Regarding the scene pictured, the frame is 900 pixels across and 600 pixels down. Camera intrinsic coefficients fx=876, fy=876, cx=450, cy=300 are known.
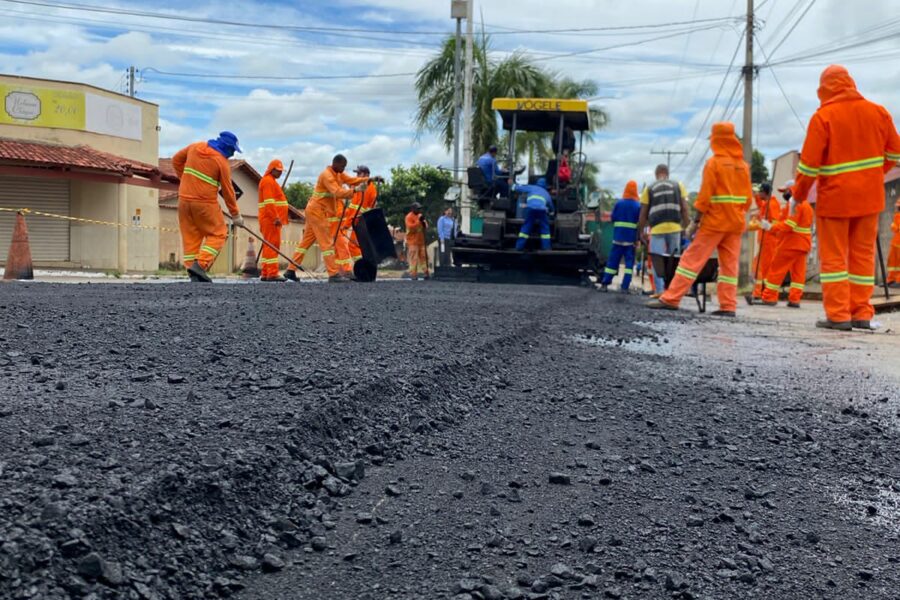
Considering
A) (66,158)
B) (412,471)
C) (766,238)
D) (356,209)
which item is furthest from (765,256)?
(66,158)

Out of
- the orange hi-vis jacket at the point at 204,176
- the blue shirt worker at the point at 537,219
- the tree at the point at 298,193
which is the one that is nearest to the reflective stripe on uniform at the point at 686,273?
the blue shirt worker at the point at 537,219

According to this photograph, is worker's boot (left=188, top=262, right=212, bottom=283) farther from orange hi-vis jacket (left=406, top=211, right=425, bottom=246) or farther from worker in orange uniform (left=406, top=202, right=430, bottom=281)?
orange hi-vis jacket (left=406, top=211, right=425, bottom=246)

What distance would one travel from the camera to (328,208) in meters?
11.4

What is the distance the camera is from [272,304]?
5.86 m

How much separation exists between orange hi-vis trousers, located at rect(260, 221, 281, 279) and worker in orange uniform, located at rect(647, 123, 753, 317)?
511 cm

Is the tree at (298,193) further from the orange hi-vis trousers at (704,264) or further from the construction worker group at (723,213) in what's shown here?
the orange hi-vis trousers at (704,264)

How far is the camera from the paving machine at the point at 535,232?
12625 millimetres

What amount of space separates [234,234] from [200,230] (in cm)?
1763

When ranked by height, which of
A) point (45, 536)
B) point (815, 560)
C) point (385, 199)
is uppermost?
point (385, 199)

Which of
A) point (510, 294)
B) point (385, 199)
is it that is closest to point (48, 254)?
point (385, 199)

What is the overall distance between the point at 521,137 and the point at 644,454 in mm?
14481

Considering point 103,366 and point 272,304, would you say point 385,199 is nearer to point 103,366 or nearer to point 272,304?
point 272,304

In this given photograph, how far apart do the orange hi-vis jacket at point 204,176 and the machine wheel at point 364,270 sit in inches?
68.8

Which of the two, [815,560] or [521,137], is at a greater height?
[521,137]
